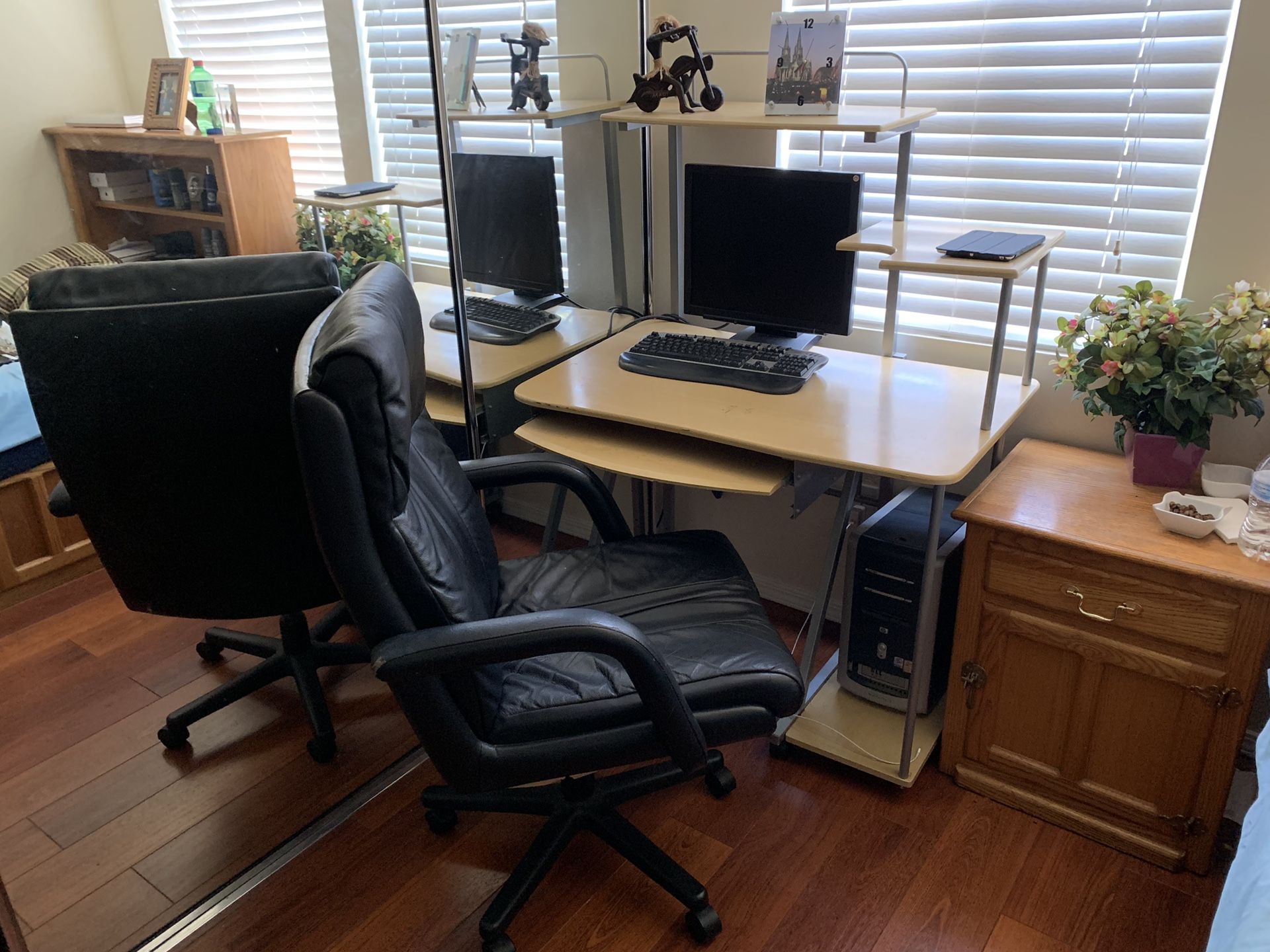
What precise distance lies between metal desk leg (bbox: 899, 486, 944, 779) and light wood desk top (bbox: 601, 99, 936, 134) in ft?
2.36

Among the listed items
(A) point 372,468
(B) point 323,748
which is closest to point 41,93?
(A) point 372,468

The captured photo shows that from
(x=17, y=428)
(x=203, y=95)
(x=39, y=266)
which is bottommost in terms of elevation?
(x=17, y=428)

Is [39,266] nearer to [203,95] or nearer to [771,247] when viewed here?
[203,95]

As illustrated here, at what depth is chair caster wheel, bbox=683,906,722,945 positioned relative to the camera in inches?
64.6

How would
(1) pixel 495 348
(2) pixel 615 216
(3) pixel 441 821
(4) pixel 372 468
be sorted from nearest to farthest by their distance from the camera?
(4) pixel 372 468, (3) pixel 441 821, (1) pixel 495 348, (2) pixel 615 216

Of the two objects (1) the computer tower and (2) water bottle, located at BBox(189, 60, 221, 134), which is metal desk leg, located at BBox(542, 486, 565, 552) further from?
(2) water bottle, located at BBox(189, 60, 221, 134)

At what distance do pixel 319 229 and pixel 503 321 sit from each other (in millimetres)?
617

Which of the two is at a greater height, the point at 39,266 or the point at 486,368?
the point at 39,266

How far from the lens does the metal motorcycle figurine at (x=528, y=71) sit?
231cm

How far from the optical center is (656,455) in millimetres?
1875

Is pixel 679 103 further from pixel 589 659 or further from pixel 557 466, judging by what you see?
pixel 589 659

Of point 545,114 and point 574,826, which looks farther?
point 545,114

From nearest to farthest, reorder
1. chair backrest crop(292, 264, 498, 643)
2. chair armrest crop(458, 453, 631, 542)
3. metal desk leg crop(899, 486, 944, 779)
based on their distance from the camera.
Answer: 1. chair backrest crop(292, 264, 498, 643)
2. metal desk leg crop(899, 486, 944, 779)
3. chair armrest crop(458, 453, 631, 542)

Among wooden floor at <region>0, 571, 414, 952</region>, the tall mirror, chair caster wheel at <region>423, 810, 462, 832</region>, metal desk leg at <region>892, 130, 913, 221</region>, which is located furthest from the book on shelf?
metal desk leg at <region>892, 130, 913, 221</region>
